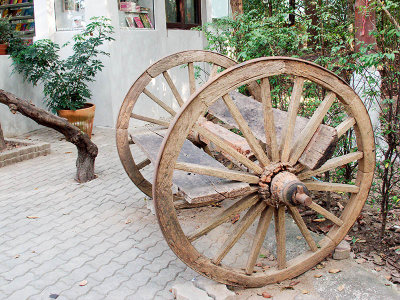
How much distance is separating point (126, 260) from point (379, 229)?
2.35 m

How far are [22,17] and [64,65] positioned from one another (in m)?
2.83

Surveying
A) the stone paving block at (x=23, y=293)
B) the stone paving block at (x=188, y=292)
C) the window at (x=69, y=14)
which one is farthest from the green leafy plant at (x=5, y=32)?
the stone paving block at (x=188, y=292)

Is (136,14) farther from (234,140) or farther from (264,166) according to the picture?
(264,166)

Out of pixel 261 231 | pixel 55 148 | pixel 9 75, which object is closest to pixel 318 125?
pixel 261 231

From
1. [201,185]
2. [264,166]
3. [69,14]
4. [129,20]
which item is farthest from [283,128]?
[69,14]

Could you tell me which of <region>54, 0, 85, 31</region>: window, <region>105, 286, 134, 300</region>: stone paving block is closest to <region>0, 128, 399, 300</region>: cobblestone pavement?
<region>105, 286, 134, 300</region>: stone paving block

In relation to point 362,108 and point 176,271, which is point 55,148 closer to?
point 176,271

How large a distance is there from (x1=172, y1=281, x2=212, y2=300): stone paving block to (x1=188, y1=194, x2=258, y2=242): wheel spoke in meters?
0.41

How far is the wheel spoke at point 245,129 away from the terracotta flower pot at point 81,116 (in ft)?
17.3

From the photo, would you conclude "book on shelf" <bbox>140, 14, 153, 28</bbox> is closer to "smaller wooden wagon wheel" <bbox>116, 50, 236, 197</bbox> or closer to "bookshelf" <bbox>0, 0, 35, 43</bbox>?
"bookshelf" <bbox>0, 0, 35, 43</bbox>

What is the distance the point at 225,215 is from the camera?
2732 mm

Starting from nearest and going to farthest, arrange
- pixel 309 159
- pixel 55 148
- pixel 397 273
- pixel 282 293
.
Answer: pixel 309 159, pixel 282 293, pixel 397 273, pixel 55 148

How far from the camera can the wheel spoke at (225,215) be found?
8.79 ft

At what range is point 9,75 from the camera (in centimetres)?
758
